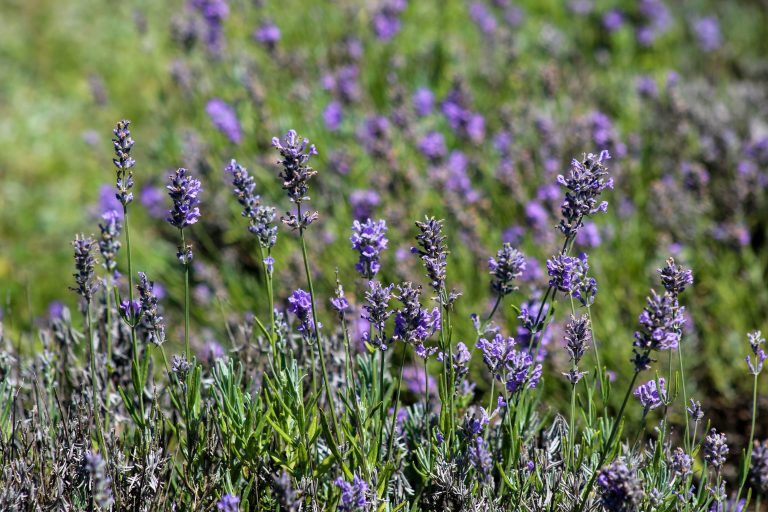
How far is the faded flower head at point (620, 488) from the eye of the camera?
5.06ft

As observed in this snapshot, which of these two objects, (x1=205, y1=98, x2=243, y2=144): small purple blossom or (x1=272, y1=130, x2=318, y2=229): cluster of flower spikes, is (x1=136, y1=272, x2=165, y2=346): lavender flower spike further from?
(x1=205, y1=98, x2=243, y2=144): small purple blossom

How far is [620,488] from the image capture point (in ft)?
5.13

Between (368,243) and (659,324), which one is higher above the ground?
(368,243)

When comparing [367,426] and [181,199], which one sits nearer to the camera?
[181,199]

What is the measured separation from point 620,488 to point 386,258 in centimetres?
198

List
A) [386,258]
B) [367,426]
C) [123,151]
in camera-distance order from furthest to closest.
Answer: [386,258] → [367,426] → [123,151]

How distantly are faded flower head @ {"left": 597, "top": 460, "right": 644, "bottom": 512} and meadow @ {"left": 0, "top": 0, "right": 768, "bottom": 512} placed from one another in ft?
0.03

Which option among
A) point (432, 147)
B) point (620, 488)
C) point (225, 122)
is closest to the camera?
point (620, 488)

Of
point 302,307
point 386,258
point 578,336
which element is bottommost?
point 578,336

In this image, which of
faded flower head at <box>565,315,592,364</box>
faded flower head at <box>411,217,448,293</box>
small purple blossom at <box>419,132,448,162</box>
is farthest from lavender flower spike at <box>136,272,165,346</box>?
small purple blossom at <box>419,132,448,162</box>

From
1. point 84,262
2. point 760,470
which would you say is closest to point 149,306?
point 84,262

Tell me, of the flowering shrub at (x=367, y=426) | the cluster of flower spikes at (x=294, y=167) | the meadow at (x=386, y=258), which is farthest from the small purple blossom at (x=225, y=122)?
the cluster of flower spikes at (x=294, y=167)

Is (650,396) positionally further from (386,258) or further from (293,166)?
(386,258)

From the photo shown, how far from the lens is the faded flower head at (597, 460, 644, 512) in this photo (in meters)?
1.54
